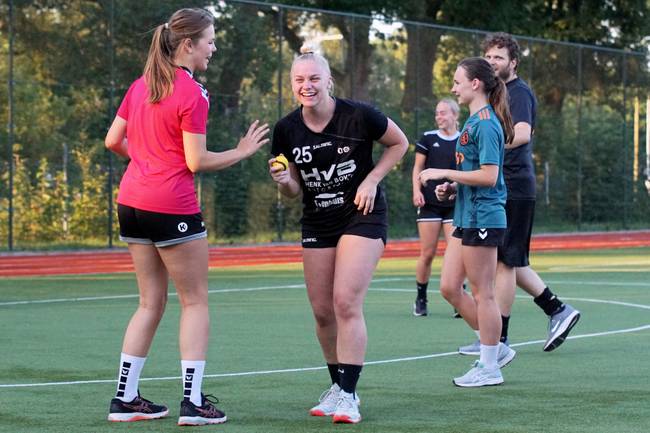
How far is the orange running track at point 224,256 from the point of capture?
66.5 feet

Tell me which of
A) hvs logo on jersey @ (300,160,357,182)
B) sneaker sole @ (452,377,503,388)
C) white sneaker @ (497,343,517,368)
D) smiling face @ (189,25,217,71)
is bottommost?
sneaker sole @ (452,377,503,388)

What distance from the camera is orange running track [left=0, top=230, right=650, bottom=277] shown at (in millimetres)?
20266

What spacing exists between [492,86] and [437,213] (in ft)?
15.8

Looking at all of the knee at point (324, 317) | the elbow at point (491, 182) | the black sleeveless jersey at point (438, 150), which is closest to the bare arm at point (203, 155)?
the knee at point (324, 317)

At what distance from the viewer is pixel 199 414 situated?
705 cm

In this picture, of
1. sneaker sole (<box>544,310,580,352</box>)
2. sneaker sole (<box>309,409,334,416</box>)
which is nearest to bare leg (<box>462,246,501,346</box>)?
sneaker sole (<box>544,310,580,352</box>)

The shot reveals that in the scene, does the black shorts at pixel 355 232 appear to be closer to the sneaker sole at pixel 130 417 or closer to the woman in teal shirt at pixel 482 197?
the woman in teal shirt at pixel 482 197

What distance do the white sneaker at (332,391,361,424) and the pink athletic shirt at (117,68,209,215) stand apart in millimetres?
1207

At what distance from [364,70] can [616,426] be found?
22.2m

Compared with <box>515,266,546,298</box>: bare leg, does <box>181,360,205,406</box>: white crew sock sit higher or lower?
lower

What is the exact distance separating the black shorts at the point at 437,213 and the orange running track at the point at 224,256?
754cm

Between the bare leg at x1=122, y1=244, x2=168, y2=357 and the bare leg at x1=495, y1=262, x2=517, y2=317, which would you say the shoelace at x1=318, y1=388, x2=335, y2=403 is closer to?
the bare leg at x1=122, y1=244, x2=168, y2=357

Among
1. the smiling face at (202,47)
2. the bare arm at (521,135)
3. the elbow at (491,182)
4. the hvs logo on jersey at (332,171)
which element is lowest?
the elbow at (491,182)

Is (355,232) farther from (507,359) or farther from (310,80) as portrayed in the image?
(507,359)
